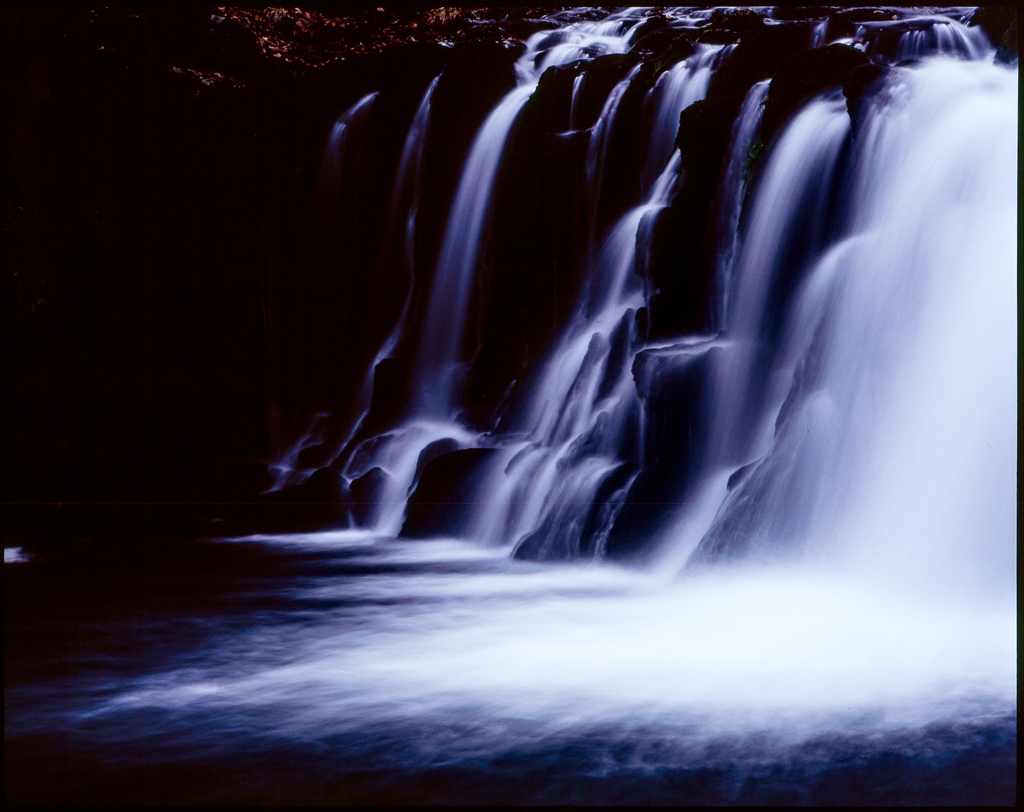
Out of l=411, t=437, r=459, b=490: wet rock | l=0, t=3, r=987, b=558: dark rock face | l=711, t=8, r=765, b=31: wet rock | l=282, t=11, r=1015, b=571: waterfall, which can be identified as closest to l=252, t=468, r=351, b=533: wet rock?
l=0, t=3, r=987, b=558: dark rock face

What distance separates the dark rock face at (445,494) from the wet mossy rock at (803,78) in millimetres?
3727

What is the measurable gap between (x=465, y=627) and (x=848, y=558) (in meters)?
2.13

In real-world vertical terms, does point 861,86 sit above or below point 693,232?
above

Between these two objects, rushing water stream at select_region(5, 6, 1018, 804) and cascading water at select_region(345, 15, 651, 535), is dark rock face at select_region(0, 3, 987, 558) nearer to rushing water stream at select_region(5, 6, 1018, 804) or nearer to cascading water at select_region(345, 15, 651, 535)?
cascading water at select_region(345, 15, 651, 535)

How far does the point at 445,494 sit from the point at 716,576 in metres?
3.62

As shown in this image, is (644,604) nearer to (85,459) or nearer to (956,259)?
(956,259)

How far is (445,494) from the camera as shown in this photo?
878cm

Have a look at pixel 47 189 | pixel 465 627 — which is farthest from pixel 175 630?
pixel 47 189

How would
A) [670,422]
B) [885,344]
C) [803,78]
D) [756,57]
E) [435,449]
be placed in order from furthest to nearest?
[435,449], [756,57], [803,78], [670,422], [885,344]

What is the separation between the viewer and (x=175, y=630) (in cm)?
540

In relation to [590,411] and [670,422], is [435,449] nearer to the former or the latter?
[590,411]

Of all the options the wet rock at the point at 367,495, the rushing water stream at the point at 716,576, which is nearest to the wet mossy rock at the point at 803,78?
the rushing water stream at the point at 716,576

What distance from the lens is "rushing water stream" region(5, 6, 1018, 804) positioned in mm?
3336

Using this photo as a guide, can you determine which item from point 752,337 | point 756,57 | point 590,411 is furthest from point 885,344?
point 756,57
